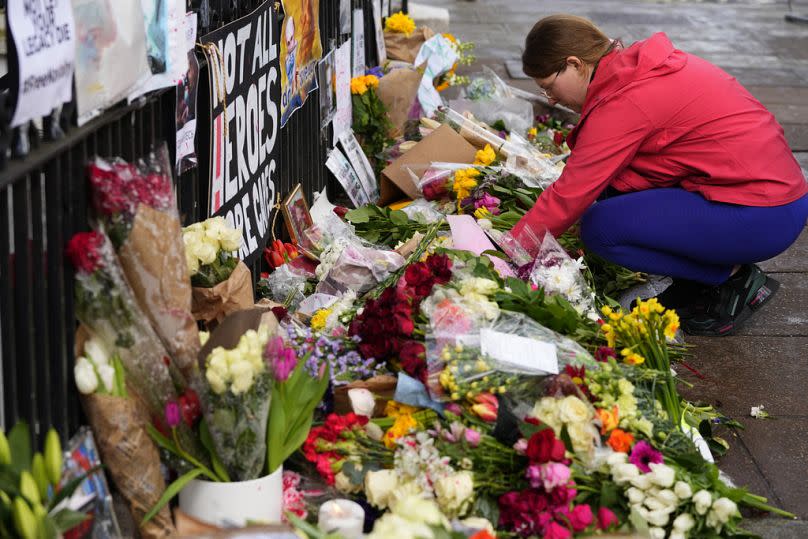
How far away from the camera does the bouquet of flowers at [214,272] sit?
11.1 ft

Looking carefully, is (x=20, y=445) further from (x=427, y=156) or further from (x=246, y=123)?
(x=427, y=156)

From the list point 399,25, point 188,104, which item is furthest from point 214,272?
point 399,25

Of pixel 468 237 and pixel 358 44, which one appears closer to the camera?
pixel 468 237

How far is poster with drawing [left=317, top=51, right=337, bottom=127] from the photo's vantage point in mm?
5953

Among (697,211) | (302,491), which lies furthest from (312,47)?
(302,491)

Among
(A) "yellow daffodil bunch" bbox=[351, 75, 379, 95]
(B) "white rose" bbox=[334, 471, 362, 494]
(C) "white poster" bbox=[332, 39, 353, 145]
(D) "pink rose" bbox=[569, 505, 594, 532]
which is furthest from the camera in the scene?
(A) "yellow daffodil bunch" bbox=[351, 75, 379, 95]

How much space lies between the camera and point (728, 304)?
4.84 metres

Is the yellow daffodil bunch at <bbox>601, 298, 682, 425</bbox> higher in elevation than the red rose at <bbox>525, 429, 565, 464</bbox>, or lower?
lower

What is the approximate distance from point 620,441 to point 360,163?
375cm

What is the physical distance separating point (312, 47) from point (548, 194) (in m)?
1.76

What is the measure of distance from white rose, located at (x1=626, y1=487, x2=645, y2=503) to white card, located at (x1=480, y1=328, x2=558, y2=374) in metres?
0.41

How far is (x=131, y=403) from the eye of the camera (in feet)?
8.79

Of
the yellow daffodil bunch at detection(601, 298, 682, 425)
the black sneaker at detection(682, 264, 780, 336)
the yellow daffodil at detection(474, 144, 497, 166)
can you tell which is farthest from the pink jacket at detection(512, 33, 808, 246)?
the yellow daffodil at detection(474, 144, 497, 166)

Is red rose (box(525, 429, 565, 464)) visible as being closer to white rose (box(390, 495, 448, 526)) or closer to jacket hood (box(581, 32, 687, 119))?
white rose (box(390, 495, 448, 526))
